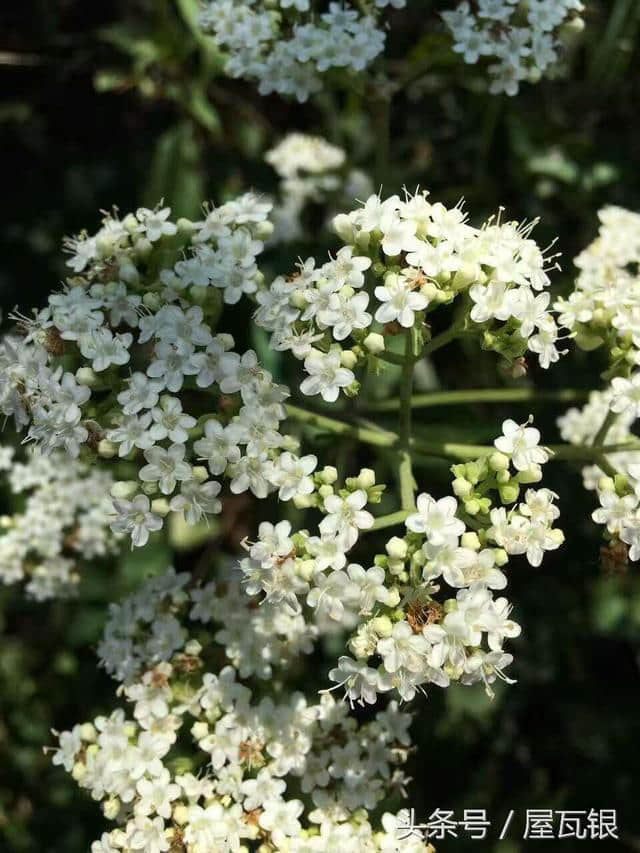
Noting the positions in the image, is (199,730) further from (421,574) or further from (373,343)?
(373,343)

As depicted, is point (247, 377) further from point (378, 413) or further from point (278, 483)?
point (378, 413)

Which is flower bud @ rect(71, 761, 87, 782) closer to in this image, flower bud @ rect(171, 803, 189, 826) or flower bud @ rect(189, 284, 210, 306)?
flower bud @ rect(171, 803, 189, 826)

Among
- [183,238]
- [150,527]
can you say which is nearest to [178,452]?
[150,527]

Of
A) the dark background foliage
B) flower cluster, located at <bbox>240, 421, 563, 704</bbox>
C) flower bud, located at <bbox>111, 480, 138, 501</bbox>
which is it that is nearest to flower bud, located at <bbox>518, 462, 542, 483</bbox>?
flower cluster, located at <bbox>240, 421, 563, 704</bbox>

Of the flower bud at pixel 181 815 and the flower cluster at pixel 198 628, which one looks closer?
the flower bud at pixel 181 815

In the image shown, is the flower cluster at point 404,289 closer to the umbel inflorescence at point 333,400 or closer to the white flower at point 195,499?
the umbel inflorescence at point 333,400

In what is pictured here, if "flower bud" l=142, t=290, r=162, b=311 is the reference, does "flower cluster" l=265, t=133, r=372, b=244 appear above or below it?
above

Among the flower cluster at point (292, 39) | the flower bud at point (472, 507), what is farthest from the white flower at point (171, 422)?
the flower cluster at point (292, 39)

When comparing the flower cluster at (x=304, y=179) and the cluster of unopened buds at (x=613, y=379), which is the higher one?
the flower cluster at (x=304, y=179)
